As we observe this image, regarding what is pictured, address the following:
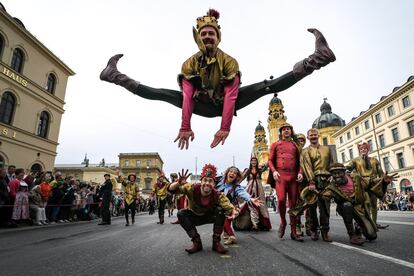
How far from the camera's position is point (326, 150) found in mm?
4863

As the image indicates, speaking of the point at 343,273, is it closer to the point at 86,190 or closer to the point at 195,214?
the point at 195,214

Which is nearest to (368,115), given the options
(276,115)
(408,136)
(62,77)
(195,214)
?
(408,136)

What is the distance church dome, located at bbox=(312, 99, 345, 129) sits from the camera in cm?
6195

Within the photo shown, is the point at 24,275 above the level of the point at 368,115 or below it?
below

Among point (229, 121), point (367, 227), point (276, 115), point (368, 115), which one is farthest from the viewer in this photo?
point (276, 115)

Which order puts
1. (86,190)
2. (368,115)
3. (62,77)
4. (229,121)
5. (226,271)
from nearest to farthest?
(226,271), (229,121), (86,190), (62,77), (368,115)

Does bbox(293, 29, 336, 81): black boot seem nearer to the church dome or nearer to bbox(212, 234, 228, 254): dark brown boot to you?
bbox(212, 234, 228, 254): dark brown boot

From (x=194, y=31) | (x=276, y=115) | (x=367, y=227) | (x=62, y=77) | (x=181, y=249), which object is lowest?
(x=181, y=249)

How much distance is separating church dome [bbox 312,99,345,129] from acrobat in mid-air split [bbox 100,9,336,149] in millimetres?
65002

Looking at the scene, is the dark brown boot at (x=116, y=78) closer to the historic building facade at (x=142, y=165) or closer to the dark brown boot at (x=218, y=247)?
the dark brown boot at (x=218, y=247)

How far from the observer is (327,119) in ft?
208

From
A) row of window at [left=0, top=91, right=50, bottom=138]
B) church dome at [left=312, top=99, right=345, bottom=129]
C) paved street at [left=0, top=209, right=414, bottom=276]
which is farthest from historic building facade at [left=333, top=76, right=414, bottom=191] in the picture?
row of window at [left=0, top=91, right=50, bottom=138]

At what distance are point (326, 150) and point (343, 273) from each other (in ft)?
9.99

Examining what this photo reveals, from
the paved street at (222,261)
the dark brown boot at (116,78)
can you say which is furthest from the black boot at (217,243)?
the dark brown boot at (116,78)
